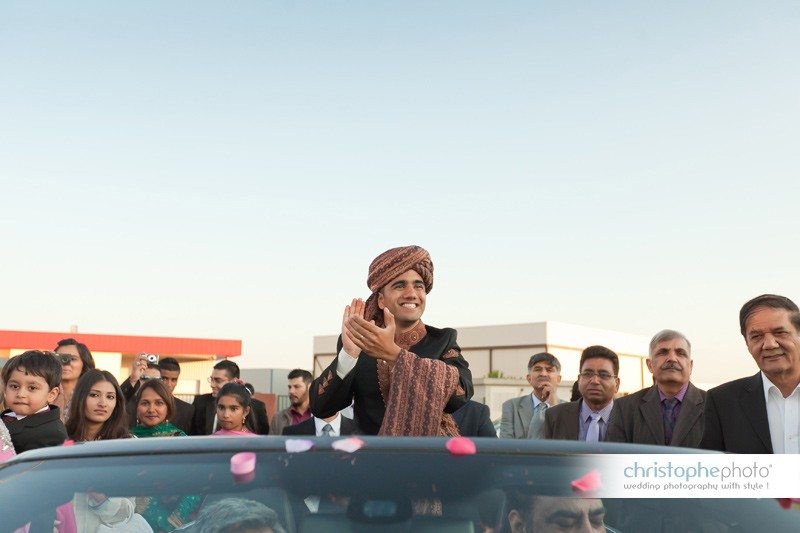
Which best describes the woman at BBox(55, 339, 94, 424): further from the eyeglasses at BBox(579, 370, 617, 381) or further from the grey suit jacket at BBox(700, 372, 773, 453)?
the grey suit jacket at BBox(700, 372, 773, 453)

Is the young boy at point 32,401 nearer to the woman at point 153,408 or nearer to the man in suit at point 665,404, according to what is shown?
the woman at point 153,408

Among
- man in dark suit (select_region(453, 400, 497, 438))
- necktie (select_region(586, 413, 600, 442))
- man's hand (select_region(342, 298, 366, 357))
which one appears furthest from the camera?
necktie (select_region(586, 413, 600, 442))

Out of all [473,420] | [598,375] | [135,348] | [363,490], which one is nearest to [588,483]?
[363,490]

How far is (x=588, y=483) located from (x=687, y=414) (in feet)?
13.5

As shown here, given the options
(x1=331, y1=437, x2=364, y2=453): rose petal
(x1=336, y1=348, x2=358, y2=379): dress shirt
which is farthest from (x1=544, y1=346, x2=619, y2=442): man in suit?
(x1=331, y1=437, x2=364, y2=453): rose petal

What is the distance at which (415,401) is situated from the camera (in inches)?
126

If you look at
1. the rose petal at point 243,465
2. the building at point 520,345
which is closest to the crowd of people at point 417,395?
the rose petal at point 243,465

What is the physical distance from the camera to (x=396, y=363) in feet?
10.7

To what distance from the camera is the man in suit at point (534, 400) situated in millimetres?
7762

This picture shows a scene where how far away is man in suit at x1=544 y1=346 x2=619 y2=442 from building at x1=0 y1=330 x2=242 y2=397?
2750 centimetres

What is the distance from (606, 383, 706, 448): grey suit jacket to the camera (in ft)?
18.4

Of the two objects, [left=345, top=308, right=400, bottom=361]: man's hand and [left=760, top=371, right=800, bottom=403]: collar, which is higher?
[left=345, top=308, right=400, bottom=361]: man's hand

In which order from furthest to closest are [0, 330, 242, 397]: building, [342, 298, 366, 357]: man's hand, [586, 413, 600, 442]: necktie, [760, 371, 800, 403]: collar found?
[0, 330, 242, 397]: building
[586, 413, 600, 442]: necktie
[760, 371, 800, 403]: collar
[342, 298, 366, 357]: man's hand

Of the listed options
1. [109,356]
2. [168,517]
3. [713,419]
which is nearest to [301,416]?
[713,419]
